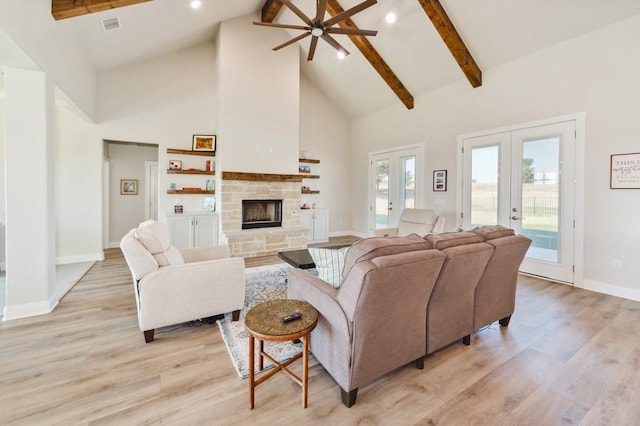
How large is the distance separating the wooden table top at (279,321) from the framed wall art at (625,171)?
424 centimetres

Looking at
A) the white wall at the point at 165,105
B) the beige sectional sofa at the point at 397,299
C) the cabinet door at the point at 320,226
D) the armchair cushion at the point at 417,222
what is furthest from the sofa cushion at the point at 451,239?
the white wall at the point at 165,105

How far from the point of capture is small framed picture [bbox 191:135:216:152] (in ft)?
19.7

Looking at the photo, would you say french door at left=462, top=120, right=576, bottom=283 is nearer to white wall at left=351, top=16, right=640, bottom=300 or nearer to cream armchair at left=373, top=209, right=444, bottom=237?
white wall at left=351, top=16, right=640, bottom=300

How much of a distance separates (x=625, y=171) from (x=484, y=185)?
5.81ft

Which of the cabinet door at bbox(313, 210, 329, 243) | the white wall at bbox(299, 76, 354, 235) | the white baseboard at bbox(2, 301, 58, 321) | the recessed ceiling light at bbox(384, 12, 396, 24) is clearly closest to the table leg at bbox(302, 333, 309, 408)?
the white baseboard at bbox(2, 301, 58, 321)

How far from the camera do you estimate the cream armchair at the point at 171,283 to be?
2.35m

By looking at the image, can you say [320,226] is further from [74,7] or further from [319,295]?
[74,7]

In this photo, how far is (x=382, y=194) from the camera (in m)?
7.29

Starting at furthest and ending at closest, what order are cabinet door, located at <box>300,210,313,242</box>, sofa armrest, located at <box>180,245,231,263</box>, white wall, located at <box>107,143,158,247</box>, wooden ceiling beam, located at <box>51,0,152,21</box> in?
cabinet door, located at <box>300,210,313,242</box>
white wall, located at <box>107,143,158,247</box>
sofa armrest, located at <box>180,245,231,263</box>
wooden ceiling beam, located at <box>51,0,152,21</box>

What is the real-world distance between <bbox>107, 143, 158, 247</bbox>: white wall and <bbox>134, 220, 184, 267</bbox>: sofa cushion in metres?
4.42

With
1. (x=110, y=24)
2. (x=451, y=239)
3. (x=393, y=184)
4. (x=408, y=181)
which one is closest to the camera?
(x=451, y=239)

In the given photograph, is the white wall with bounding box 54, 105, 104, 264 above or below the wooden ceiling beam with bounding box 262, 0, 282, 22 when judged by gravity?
below

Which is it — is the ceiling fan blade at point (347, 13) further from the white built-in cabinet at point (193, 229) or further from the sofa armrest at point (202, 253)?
the white built-in cabinet at point (193, 229)

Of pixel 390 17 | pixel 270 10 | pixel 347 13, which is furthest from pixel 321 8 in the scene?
pixel 270 10
